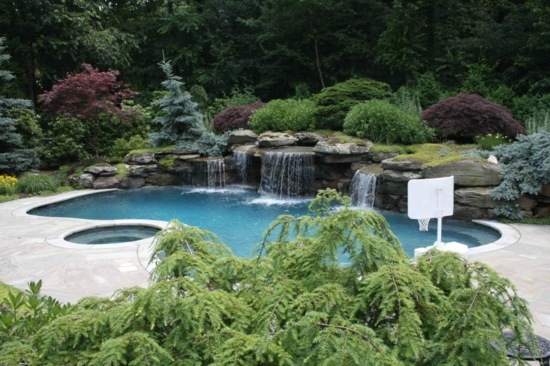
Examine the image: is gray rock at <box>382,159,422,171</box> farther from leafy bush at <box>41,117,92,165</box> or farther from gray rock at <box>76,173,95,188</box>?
leafy bush at <box>41,117,92,165</box>

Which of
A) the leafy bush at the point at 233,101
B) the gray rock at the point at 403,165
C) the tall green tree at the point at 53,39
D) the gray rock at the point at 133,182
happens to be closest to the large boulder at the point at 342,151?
the gray rock at the point at 403,165

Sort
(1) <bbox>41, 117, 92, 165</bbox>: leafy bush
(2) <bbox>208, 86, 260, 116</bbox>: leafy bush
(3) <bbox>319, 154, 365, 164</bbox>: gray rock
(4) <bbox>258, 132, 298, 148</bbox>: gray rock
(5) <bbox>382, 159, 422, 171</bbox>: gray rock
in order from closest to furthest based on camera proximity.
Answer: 1. (5) <bbox>382, 159, 422, 171</bbox>: gray rock
2. (3) <bbox>319, 154, 365, 164</bbox>: gray rock
3. (4) <bbox>258, 132, 298, 148</bbox>: gray rock
4. (1) <bbox>41, 117, 92, 165</bbox>: leafy bush
5. (2) <bbox>208, 86, 260, 116</bbox>: leafy bush

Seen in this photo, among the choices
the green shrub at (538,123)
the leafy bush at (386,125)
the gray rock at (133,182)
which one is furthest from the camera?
the gray rock at (133,182)

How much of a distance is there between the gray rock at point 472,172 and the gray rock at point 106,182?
8497 mm

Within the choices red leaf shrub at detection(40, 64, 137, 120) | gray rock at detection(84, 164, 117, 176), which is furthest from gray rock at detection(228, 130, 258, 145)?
red leaf shrub at detection(40, 64, 137, 120)

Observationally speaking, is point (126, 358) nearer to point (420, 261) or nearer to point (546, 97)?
point (420, 261)

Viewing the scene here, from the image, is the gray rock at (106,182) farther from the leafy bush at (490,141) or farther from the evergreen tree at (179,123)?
the leafy bush at (490,141)

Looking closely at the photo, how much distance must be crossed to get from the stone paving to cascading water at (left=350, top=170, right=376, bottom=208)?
8.67 feet

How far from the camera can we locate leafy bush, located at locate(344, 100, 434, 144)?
1183 cm

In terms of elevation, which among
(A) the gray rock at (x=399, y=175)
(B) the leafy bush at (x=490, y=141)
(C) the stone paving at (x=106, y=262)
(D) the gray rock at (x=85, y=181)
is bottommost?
(C) the stone paving at (x=106, y=262)

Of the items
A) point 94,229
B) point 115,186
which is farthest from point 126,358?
point 115,186

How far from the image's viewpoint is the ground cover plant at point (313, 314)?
184 cm

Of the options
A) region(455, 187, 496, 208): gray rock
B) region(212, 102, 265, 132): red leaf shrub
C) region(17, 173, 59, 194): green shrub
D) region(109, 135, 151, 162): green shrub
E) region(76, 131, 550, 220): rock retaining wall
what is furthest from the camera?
region(212, 102, 265, 132): red leaf shrub

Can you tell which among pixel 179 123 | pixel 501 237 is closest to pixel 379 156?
pixel 501 237
